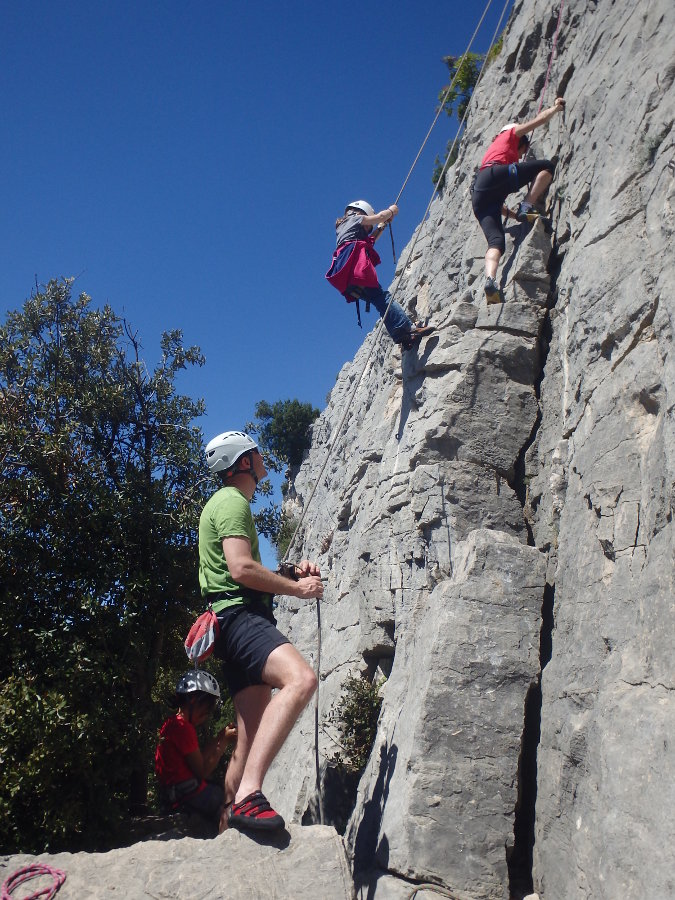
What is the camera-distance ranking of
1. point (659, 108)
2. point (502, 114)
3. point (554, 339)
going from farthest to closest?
point (502, 114) → point (554, 339) → point (659, 108)

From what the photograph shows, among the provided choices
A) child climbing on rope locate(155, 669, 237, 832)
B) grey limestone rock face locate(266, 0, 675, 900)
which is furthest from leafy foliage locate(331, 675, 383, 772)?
child climbing on rope locate(155, 669, 237, 832)

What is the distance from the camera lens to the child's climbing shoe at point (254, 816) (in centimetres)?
383

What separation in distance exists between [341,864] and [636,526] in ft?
9.12

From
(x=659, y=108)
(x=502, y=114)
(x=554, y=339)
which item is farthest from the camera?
(x=502, y=114)

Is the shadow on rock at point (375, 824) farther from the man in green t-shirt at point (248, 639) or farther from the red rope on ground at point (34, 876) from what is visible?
the red rope on ground at point (34, 876)

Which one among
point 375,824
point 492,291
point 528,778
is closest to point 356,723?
point 375,824

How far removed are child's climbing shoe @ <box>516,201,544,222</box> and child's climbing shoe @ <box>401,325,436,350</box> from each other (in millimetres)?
1710

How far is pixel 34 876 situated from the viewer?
3.79m

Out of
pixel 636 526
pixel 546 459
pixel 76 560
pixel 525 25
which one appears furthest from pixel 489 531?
pixel 525 25

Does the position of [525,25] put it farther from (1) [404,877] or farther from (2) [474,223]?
(1) [404,877]

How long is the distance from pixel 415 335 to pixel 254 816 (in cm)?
592

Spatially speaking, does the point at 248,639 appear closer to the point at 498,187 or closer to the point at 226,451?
the point at 226,451

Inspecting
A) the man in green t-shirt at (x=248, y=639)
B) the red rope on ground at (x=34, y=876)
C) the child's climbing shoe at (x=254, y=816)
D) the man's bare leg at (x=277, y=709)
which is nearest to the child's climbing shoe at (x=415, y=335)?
the man in green t-shirt at (x=248, y=639)

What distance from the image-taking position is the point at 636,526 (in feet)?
14.4
